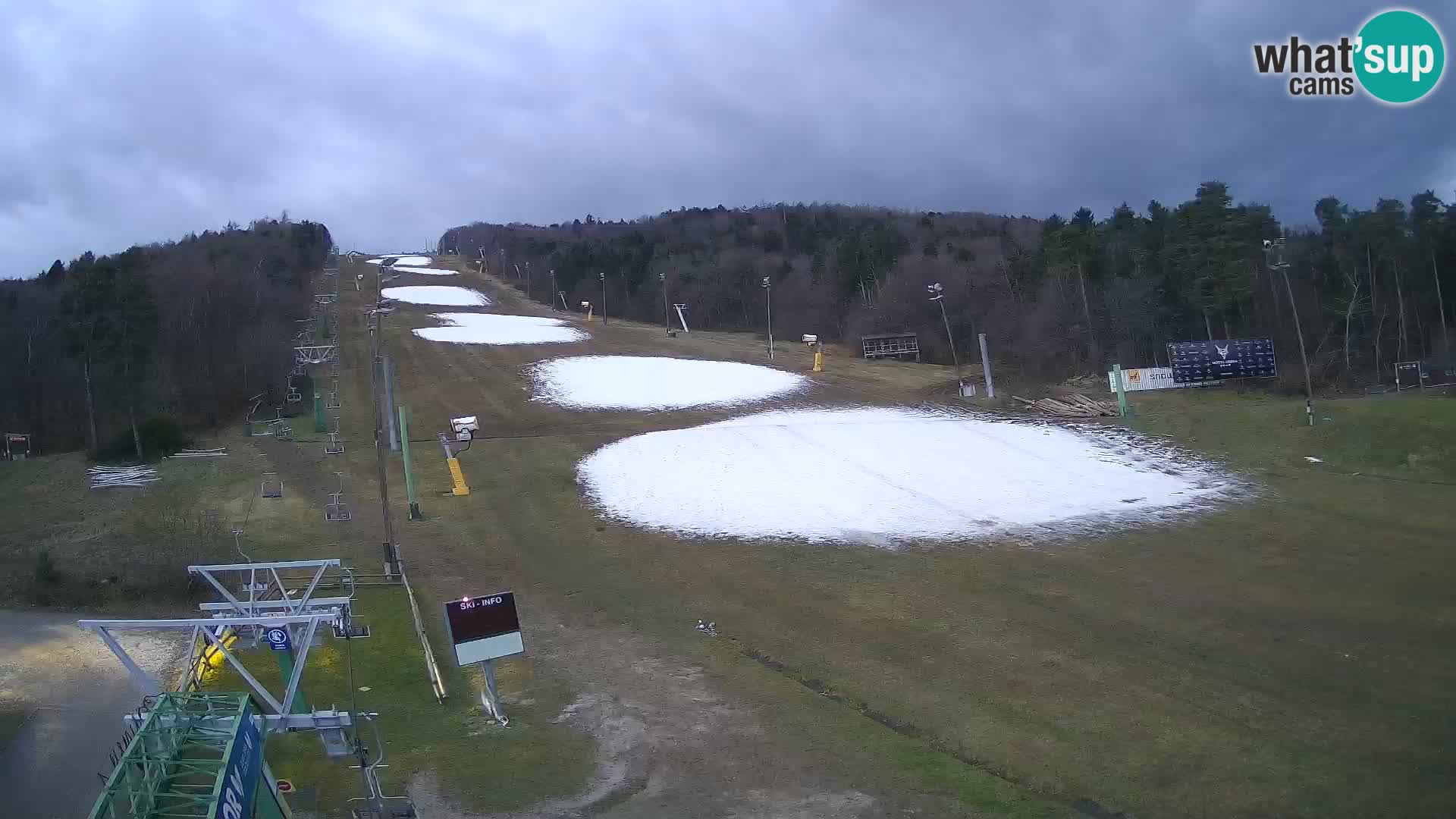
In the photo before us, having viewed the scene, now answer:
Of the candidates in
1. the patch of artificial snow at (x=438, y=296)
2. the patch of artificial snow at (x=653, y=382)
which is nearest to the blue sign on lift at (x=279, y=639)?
the patch of artificial snow at (x=653, y=382)

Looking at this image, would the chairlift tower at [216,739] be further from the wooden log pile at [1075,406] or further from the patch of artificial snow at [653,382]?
the patch of artificial snow at [653,382]

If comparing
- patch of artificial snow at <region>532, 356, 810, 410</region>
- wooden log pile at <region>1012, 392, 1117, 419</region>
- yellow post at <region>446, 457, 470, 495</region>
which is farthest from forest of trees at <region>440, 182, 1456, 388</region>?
yellow post at <region>446, 457, 470, 495</region>

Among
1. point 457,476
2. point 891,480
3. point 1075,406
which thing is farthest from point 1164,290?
point 457,476

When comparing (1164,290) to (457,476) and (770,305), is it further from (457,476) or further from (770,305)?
(457,476)

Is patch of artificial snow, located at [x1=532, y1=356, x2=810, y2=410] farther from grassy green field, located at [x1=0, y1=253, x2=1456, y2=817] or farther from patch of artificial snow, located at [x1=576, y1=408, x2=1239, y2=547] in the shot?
grassy green field, located at [x1=0, y1=253, x2=1456, y2=817]

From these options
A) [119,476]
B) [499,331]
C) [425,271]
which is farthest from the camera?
[425,271]
